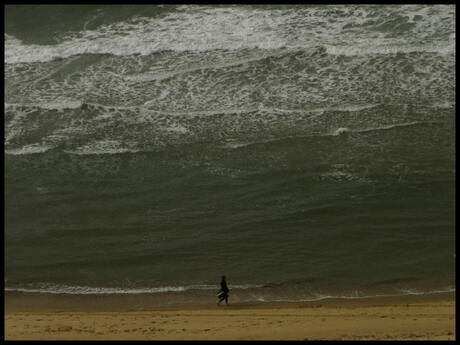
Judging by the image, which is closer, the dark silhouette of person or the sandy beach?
the sandy beach

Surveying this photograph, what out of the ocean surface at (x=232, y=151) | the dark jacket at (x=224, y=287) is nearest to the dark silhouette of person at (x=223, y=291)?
the dark jacket at (x=224, y=287)

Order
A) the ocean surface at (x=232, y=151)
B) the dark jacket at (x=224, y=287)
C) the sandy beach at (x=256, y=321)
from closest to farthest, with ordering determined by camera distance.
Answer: the sandy beach at (x=256, y=321) → the dark jacket at (x=224, y=287) → the ocean surface at (x=232, y=151)

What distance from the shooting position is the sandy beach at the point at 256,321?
17625 millimetres

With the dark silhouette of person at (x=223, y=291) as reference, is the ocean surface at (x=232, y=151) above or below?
above

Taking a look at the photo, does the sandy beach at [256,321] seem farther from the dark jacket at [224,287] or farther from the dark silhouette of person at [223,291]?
the dark jacket at [224,287]

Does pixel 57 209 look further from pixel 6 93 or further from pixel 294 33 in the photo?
pixel 294 33

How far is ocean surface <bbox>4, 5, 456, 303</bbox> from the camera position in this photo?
21094 mm

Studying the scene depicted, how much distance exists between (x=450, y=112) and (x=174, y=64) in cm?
1084

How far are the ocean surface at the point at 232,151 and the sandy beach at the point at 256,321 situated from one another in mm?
626

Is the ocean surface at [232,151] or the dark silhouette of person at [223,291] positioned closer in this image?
the dark silhouette of person at [223,291]

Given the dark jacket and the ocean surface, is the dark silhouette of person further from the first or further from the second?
the ocean surface

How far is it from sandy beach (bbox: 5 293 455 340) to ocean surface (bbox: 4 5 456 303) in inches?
24.7

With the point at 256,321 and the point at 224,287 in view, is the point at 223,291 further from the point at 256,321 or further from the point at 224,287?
the point at 256,321

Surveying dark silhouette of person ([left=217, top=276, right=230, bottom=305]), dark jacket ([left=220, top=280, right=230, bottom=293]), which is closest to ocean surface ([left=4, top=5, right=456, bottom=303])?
dark silhouette of person ([left=217, top=276, right=230, bottom=305])
